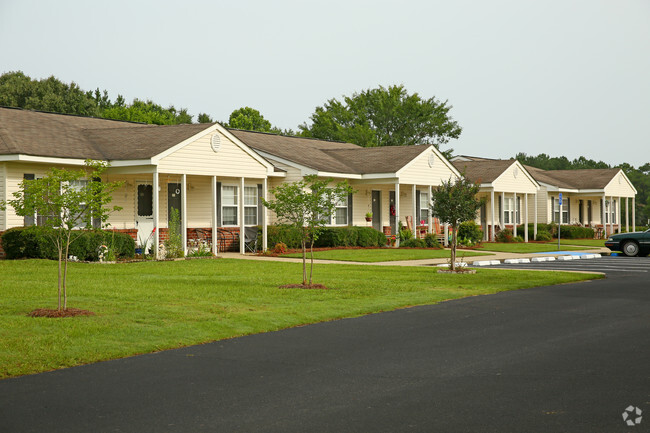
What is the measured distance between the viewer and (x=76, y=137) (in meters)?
26.5

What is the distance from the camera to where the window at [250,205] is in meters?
30.6

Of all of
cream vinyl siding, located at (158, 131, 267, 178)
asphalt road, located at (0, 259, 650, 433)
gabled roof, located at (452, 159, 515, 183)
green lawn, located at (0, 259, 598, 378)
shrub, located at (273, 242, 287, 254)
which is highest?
gabled roof, located at (452, 159, 515, 183)

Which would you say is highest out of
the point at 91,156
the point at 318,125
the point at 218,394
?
the point at 318,125

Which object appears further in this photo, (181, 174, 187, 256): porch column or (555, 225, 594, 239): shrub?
(555, 225, 594, 239): shrub

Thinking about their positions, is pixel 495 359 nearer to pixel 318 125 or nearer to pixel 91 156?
pixel 91 156

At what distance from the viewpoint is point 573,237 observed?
48.4 metres

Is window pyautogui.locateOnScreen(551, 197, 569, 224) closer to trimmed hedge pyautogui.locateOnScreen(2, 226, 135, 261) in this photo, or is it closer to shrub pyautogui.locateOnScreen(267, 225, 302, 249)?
shrub pyautogui.locateOnScreen(267, 225, 302, 249)

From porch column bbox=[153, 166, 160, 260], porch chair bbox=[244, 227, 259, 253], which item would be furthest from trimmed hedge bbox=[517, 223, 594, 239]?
porch column bbox=[153, 166, 160, 260]

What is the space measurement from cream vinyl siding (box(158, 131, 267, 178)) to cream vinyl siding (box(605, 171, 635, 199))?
3112 centimetres

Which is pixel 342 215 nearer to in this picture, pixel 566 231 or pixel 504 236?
pixel 504 236

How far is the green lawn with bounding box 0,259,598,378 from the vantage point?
10.1 metres

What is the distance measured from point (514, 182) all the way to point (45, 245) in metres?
28.9

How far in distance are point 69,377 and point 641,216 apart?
290ft

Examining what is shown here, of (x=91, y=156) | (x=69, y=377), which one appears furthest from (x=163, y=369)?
(x=91, y=156)
